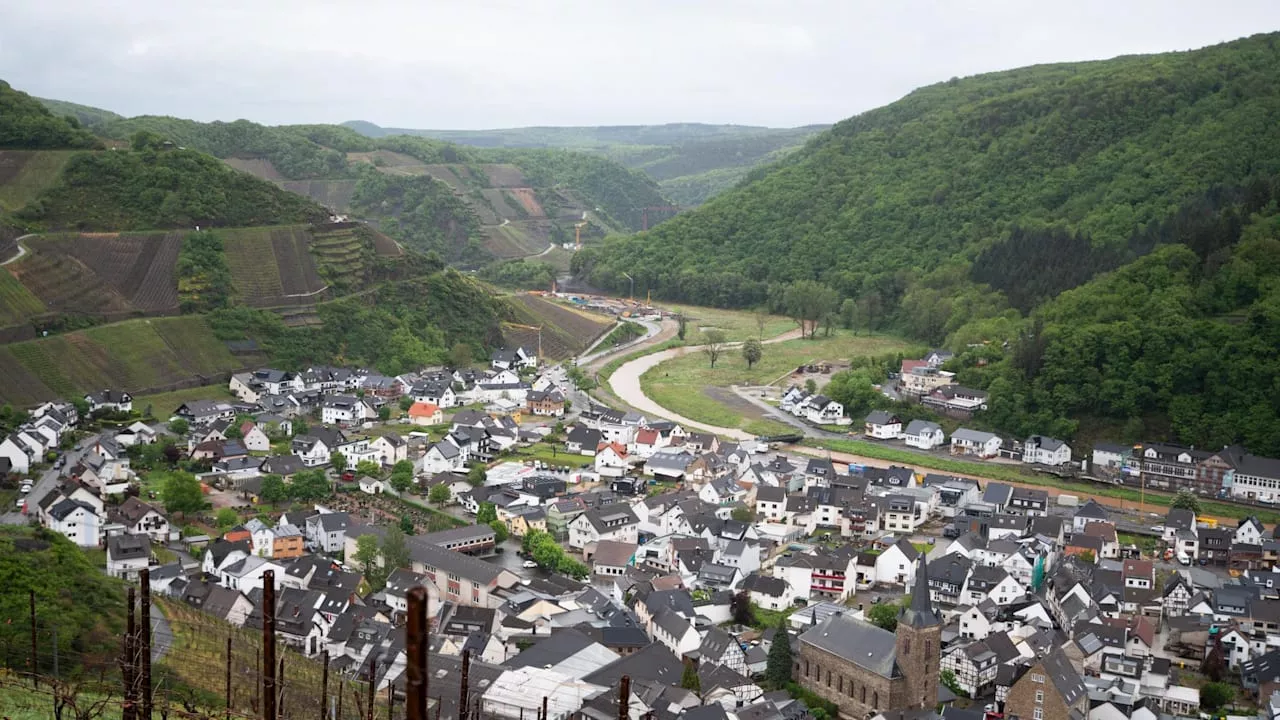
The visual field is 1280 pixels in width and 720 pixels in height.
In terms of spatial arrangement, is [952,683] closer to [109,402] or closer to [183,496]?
[183,496]

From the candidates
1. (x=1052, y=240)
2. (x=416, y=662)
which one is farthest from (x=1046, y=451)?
(x=416, y=662)

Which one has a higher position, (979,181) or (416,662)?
(979,181)

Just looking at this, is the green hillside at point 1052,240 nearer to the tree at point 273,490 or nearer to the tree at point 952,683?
the tree at point 952,683

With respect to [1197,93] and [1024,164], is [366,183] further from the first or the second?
[1197,93]

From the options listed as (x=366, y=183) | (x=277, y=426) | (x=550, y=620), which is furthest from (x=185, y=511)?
(x=366, y=183)

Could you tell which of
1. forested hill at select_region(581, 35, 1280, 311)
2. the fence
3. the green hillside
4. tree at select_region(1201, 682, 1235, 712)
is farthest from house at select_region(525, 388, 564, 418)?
tree at select_region(1201, 682, 1235, 712)
